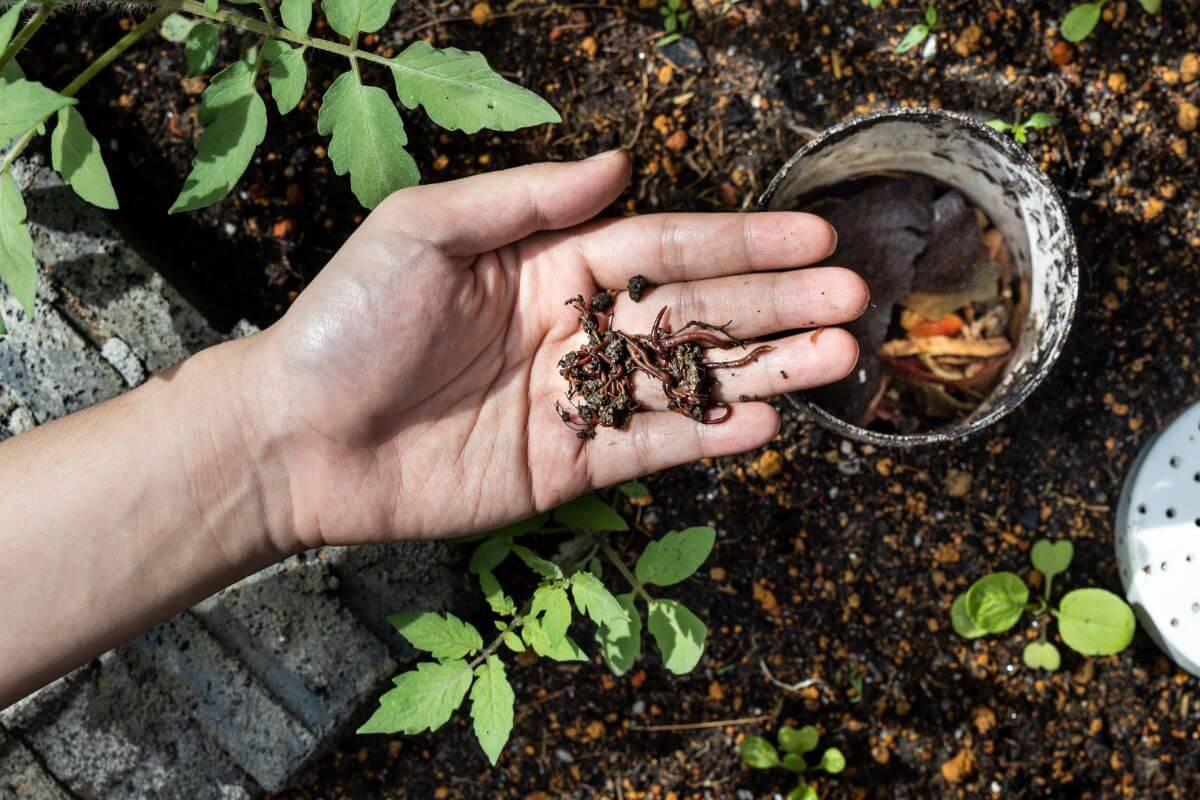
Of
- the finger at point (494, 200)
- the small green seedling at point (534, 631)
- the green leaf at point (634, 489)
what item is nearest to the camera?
the finger at point (494, 200)

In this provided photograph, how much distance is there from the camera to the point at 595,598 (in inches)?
79.4

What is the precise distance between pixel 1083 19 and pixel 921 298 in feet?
3.08

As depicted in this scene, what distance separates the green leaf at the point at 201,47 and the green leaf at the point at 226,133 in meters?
0.11

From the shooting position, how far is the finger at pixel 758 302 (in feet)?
6.86

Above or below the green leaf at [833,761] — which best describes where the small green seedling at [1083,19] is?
above

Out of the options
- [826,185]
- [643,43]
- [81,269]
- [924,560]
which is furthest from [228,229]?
[924,560]

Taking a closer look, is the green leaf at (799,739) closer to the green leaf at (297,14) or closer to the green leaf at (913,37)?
the green leaf at (913,37)

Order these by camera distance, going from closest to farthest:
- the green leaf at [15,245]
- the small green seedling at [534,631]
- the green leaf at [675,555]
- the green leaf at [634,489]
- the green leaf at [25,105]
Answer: the green leaf at [25,105]
the green leaf at [15,245]
the small green seedling at [534,631]
the green leaf at [675,555]
the green leaf at [634,489]

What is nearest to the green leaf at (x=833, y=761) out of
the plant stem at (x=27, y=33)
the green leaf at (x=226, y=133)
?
the green leaf at (x=226, y=133)

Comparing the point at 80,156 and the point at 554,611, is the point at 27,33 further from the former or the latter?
the point at 554,611

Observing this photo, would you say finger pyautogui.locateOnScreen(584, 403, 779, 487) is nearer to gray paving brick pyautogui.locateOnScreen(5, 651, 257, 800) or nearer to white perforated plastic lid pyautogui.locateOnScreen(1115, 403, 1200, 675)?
white perforated plastic lid pyautogui.locateOnScreen(1115, 403, 1200, 675)

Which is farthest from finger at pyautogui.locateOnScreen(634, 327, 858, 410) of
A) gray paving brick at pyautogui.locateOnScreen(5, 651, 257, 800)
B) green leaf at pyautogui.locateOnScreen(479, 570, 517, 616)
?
gray paving brick at pyautogui.locateOnScreen(5, 651, 257, 800)

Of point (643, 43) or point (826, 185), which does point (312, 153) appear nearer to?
point (643, 43)

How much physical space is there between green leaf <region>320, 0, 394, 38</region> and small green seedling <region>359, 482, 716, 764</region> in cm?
123
